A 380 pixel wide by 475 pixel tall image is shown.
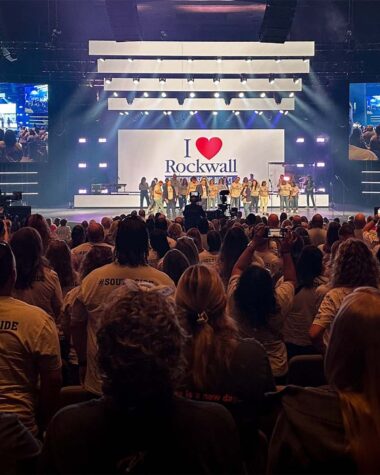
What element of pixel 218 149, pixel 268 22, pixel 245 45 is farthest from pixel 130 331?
pixel 218 149

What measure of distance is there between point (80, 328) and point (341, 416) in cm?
196

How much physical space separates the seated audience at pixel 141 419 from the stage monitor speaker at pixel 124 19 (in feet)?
40.6

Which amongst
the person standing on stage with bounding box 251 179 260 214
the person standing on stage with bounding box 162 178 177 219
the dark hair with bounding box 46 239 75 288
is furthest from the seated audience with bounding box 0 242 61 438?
the person standing on stage with bounding box 251 179 260 214

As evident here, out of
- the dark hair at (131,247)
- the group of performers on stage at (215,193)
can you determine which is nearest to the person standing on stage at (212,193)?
the group of performers on stage at (215,193)

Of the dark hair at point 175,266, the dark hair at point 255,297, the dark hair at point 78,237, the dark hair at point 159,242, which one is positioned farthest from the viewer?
the dark hair at point 78,237

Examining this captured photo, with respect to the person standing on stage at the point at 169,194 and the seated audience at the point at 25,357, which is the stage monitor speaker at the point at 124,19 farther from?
the seated audience at the point at 25,357

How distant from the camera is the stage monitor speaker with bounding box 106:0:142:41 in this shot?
13.0m

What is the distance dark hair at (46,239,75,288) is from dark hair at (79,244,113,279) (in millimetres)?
469

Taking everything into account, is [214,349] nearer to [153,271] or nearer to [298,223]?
[153,271]

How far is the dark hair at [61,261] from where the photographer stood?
4.35m

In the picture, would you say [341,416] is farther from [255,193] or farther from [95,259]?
[255,193]

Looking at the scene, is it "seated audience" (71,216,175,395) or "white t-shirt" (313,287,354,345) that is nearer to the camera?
"seated audience" (71,216,175,395)

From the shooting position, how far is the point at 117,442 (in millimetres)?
1396

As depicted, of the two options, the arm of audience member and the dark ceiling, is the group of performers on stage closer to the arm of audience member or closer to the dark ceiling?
the dark ceiling
